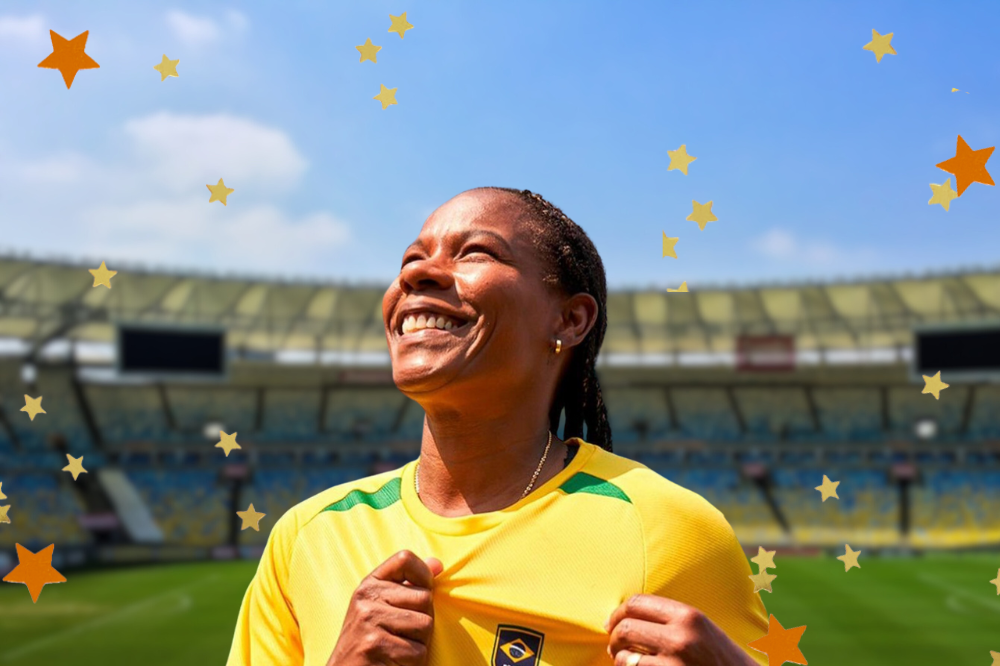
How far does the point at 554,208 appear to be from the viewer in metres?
1.91

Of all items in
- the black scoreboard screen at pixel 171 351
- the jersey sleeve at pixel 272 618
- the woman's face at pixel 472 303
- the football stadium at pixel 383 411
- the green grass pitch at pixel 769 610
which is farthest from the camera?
the black scoreboard screen at pixel 171 351

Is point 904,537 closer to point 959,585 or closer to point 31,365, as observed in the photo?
point 959,585

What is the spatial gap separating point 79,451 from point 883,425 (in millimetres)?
26326

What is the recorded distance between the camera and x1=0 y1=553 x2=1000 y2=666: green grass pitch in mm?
13109

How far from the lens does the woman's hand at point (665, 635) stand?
1432 mm

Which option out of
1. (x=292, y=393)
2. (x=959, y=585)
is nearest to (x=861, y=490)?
(x=959, y=585)

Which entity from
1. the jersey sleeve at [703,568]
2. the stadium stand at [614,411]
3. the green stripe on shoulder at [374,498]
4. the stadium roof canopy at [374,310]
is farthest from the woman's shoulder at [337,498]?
the stadium roof canopy at [374,310]

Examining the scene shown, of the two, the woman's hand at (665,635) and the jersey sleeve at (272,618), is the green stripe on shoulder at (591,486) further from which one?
the jersey sleeve at (272,618)

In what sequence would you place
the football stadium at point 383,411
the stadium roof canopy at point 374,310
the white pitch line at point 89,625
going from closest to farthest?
the white pitch line at point 89,625 → the football stadium at point 383,411 → the stadium roof canopy at point 374,310

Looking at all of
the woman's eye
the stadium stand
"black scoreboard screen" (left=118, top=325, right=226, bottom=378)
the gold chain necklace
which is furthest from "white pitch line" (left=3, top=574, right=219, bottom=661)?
the woman's eye

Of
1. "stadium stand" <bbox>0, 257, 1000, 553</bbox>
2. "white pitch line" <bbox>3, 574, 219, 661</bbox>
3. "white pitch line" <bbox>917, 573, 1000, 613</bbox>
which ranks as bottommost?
"white pitch line" <bbox>3, 574, 219, 661</bbox>

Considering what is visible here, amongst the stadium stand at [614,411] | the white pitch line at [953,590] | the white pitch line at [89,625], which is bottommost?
the white pitch line at [89,625]

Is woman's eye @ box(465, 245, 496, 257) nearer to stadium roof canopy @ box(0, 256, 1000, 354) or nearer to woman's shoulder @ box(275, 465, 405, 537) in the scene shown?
woman's shoulder @ box(275, 465, 405, 537)

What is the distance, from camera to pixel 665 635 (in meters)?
1.43
